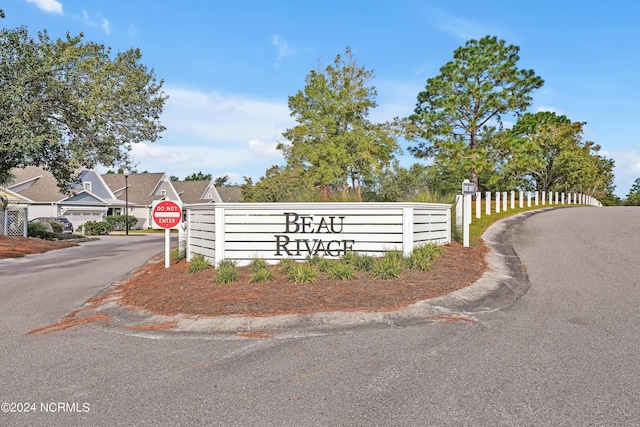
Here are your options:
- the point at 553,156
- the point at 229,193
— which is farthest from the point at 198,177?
the point at 553,156

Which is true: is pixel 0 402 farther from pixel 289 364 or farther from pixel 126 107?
pixel 126 107

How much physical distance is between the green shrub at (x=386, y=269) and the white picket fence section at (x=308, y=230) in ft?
2.48

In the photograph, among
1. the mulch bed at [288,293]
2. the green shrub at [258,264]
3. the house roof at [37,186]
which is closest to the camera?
the mulch bed at [288,293]

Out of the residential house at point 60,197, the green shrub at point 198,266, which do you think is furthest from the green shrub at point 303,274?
the residential house at point 60,197

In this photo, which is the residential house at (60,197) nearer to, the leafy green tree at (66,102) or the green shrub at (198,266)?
the leafy green tree at (66,102)

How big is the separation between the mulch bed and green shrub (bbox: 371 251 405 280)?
0.13 meters

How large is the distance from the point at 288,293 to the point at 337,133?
71.4 ft

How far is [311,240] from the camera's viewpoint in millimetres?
9344

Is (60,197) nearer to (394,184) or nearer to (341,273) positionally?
(394,184)

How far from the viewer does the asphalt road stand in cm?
353

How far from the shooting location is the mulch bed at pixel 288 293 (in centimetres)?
671

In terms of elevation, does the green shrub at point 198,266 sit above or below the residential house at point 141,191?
below

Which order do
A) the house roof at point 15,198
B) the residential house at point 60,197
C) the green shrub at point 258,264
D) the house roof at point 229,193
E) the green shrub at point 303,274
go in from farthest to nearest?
the house roof at point 229,193 < the residential house at point 60,197 < the house roof at point 15,198 < the green shrub at point 258,264 < the green shrub at point 303,274

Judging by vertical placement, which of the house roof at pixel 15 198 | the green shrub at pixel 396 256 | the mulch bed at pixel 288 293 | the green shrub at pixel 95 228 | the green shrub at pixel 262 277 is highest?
the house roof at pixel 15 198
